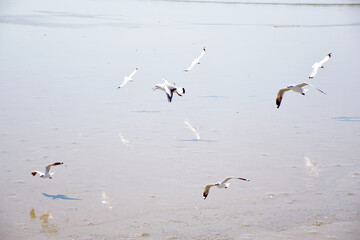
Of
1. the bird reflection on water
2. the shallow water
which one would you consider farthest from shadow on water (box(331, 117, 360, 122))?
the bird reflection on water

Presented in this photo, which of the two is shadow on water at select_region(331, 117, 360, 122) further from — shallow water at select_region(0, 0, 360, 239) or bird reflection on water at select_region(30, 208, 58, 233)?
bird reflection on water at select_region(30, 208, 58, 233)

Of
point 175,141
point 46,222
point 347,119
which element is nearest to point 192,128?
point 175,141

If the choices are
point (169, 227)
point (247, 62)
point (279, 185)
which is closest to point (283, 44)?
point (247, 62)

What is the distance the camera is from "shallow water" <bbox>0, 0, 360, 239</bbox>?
290 inches

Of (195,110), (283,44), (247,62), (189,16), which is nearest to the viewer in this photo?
(195,110)

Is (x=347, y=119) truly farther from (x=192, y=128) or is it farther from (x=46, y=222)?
(x=46, y=222)

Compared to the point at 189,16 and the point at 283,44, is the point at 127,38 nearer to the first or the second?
the point at 283,44

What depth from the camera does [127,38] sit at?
21672mm

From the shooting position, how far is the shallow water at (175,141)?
7.37 m

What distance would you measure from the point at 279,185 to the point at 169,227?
195 centimetres

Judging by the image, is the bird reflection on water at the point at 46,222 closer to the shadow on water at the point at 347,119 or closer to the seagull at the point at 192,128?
the seagull at the point at 192,128

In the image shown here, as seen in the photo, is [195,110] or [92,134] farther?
[195,110]

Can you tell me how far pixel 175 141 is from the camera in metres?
10.3

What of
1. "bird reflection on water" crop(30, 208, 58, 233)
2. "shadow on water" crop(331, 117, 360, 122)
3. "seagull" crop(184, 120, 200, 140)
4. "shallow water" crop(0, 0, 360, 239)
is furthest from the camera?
"shadow on water" crop(331, 117, 360, 122)
